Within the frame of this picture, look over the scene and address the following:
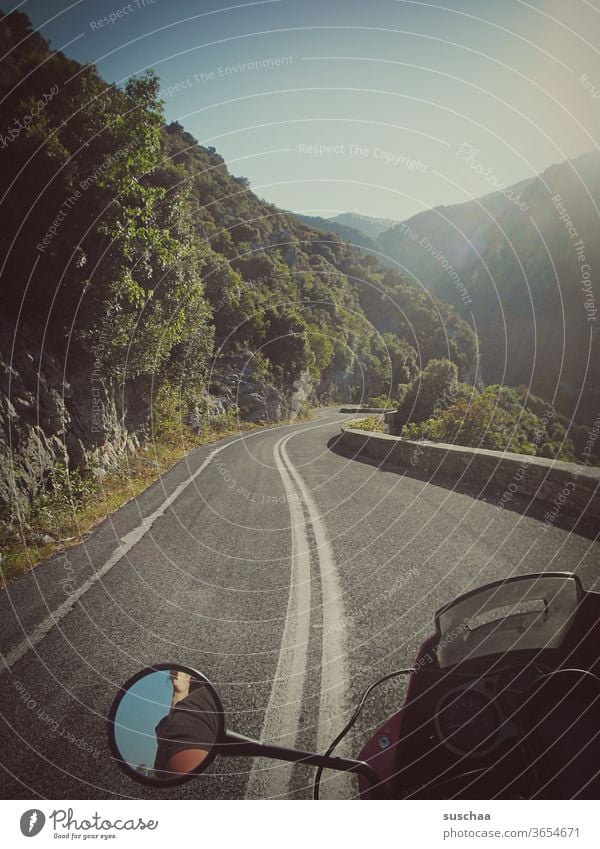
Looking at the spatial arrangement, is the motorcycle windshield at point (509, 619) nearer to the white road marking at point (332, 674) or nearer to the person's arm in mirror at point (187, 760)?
the white road marking at point (332, 674)

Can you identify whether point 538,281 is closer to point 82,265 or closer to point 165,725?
point 82,265

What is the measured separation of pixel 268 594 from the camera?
13.1 feet

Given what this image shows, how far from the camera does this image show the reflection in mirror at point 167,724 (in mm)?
1368

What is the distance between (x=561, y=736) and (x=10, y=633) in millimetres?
4288

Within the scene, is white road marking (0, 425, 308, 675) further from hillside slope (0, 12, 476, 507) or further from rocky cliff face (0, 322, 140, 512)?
hillside slope (0, 12, 476, 507)

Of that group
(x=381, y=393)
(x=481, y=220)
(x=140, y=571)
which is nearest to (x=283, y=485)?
(x=140, y=571)

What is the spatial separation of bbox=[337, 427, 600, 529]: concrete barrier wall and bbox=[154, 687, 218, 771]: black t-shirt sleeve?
6.34 m

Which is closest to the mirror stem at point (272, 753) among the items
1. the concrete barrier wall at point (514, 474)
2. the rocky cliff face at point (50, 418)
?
the concrete barrier wall at point (514, 474)

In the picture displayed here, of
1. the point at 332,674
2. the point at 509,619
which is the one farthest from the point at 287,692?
the point at 509,619

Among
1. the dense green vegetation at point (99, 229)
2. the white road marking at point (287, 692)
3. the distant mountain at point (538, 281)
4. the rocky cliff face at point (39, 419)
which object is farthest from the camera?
the distant mountain at point (538, 281)

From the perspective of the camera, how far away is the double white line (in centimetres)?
202
